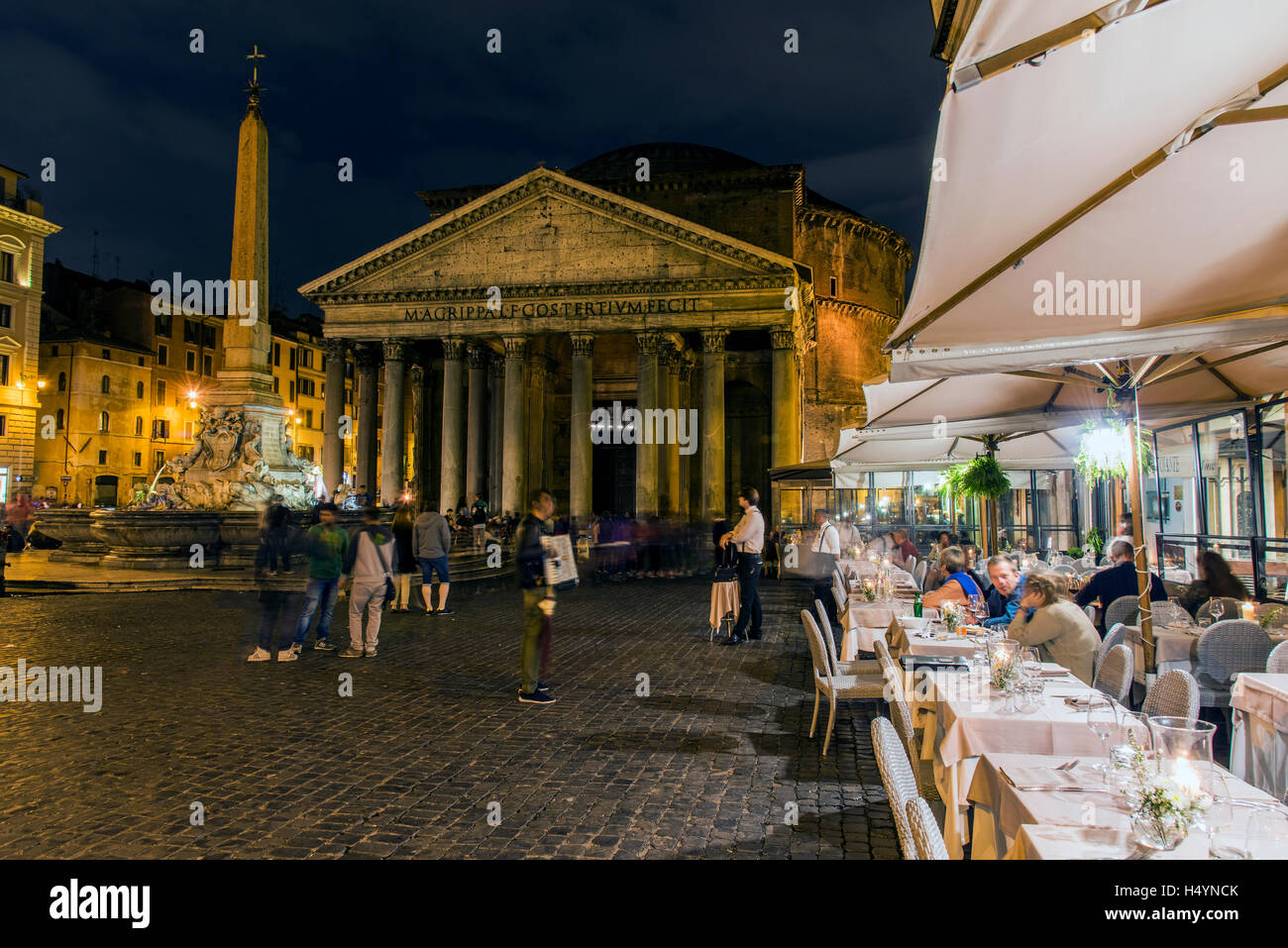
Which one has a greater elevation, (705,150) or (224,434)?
(705,150)

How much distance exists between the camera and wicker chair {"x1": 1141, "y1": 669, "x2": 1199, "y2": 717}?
4.05 metres

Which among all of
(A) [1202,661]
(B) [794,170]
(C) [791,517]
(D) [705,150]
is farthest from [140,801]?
(D) [705,150]

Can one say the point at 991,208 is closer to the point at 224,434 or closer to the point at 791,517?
the point at 224,434

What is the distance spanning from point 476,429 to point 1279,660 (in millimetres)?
28501

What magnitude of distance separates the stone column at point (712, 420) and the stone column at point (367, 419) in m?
12.6

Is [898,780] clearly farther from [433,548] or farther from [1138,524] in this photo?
[433,548]

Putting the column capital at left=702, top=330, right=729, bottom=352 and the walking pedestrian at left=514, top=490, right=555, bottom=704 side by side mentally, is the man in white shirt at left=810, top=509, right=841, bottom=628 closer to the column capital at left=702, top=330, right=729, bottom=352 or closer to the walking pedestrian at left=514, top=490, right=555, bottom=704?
the walking pedestrian at left=514, top=490, right=555, bottom=704

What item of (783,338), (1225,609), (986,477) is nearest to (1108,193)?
(1225,609)

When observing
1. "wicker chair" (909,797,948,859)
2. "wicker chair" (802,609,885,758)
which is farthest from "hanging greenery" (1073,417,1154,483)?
"wicker chair" (909,797,948,859)

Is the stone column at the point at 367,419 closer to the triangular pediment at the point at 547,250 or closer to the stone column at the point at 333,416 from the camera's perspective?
the stone column at the point at 333,416

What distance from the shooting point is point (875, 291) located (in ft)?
147

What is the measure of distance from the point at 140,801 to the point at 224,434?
40.5 feet

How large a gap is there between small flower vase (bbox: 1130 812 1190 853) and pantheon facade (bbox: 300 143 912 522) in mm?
22531

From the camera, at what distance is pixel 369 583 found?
347 inches
